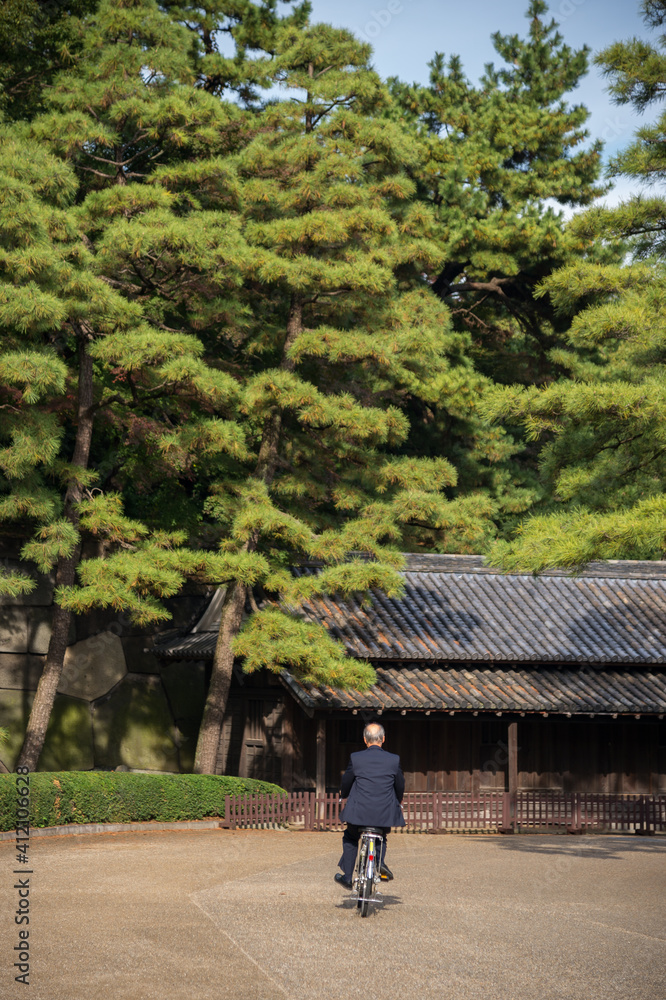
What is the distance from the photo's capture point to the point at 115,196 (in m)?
21.0

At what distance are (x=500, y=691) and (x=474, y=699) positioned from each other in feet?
2.96

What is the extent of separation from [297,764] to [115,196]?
1246cm

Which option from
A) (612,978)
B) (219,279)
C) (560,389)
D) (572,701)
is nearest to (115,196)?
(219,279)

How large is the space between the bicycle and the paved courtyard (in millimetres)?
192

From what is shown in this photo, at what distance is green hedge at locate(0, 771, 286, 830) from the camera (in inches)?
658

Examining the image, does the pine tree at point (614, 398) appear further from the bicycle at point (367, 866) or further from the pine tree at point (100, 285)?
the pine tree at point (100, 285)

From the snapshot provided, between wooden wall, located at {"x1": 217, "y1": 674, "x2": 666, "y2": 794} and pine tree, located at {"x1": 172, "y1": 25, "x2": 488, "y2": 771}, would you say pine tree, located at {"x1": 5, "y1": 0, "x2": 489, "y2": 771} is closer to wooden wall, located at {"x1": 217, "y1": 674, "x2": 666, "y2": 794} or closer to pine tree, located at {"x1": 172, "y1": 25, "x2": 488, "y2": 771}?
→ pine tree, located at {"x1": 172, "y1": 25, "x2": 488, "y2": 771}

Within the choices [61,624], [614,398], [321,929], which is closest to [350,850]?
[321,929]

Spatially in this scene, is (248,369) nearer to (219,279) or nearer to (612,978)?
(219,279)

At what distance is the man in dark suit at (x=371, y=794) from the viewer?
31.1 feet

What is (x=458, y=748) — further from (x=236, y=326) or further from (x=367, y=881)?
(x=367, y=881)

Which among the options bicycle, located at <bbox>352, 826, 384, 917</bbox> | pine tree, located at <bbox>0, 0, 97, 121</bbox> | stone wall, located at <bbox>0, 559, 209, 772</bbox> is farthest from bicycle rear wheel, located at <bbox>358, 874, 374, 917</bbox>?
pine tree, located at <bbox>0, 0, 97, 121</bbox>

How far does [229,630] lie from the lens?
22.3m

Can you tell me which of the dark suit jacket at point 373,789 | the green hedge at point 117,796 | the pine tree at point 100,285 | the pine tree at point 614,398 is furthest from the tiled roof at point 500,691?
the dark suit jacket at point 373,789
